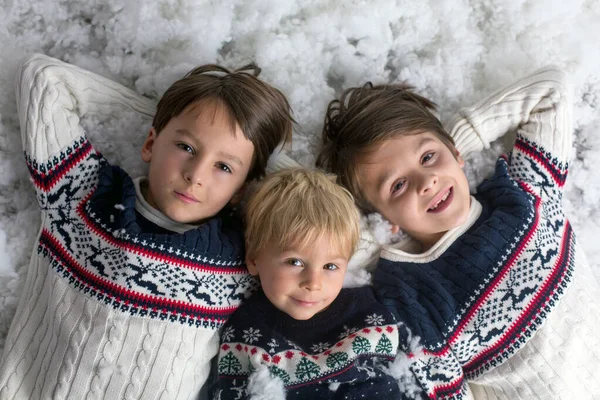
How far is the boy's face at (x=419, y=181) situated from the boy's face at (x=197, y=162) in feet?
0.90

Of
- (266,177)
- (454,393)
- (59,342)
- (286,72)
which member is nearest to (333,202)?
(266,177)

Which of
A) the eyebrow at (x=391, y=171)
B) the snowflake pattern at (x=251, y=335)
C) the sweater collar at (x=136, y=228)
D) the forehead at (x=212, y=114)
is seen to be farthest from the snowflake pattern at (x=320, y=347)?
the forehead at (x=212, y=114)

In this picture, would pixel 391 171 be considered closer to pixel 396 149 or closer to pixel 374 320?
pixel 396 149

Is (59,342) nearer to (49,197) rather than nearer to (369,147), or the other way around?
(49,197)

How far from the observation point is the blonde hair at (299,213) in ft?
3.76

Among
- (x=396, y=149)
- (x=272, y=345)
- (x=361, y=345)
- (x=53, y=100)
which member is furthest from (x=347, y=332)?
(x=53, y=100)

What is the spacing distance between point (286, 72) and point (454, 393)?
2.53 feet

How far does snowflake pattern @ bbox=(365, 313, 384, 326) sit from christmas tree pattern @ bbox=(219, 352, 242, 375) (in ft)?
0.87

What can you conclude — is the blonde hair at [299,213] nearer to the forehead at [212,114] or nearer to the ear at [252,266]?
the ear at [252,266]

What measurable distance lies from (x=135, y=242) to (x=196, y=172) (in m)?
0.18

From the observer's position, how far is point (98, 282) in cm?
118

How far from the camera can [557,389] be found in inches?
49.4

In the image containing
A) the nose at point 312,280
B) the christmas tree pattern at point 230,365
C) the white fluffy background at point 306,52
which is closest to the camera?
the nose at point 312,280

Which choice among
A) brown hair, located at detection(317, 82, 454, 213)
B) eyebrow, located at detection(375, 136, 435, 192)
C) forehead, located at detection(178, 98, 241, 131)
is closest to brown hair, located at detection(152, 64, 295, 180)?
forehead, located at detection(178, 98, 241, 131)
